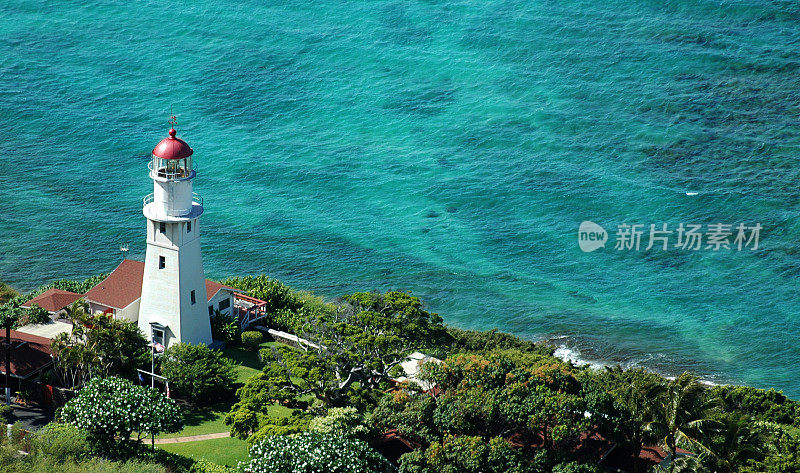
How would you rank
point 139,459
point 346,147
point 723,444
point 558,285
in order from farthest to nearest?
point 346,147, point 558,285, point 139,459, point 723,444

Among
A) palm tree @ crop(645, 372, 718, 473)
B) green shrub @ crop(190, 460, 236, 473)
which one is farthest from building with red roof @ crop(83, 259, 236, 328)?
palm tree @ crop(645, 372, 718, 473)

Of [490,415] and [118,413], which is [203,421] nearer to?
[118,413]

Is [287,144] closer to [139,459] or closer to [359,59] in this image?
[359,59]

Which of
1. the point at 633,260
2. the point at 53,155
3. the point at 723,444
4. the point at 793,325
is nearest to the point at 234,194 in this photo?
the point at 53,155

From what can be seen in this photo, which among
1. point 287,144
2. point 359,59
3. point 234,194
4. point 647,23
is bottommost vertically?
point 234,194

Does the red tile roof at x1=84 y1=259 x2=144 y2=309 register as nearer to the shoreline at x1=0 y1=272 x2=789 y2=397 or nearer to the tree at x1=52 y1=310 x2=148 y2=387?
the tree at x1=52 y1=310 x2=148 y2=387

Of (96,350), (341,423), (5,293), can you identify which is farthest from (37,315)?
(341,423)

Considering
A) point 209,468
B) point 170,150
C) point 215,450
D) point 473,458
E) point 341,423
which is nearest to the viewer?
point 473,458

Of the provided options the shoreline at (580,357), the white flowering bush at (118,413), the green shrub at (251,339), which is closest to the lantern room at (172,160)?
the green shrub at (251,339)
